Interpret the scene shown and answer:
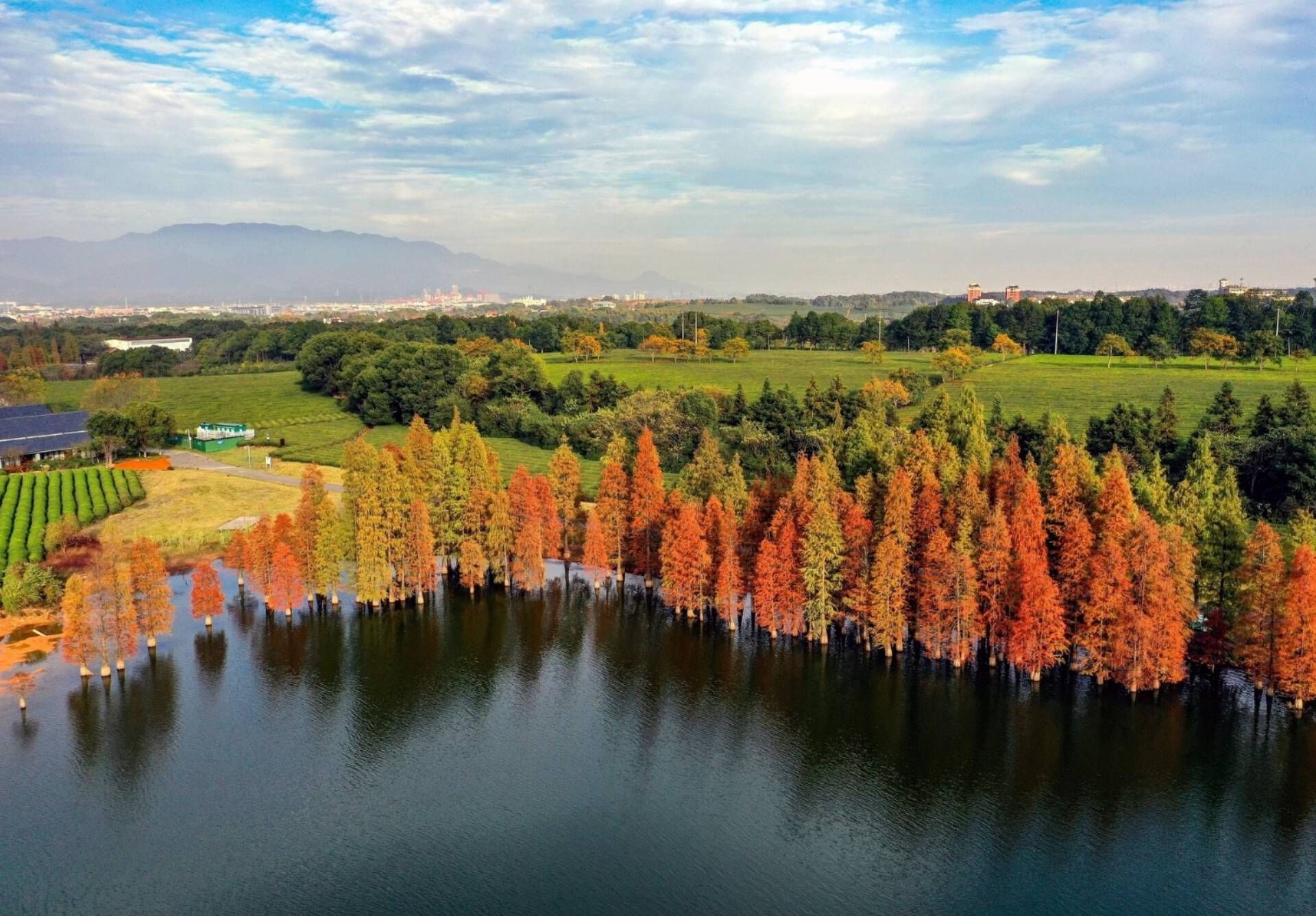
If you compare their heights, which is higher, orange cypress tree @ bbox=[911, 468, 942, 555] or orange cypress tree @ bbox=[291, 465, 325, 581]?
orange cypress tree @ bbox=[911, 468, 942, 555]

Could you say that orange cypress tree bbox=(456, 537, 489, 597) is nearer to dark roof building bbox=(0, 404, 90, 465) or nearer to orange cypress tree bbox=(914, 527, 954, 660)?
orange cypress tree bbox=(914, 527, 954, 660)

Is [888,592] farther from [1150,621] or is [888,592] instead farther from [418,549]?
[418,549]

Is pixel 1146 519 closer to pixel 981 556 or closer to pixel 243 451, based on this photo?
pixel 981 556

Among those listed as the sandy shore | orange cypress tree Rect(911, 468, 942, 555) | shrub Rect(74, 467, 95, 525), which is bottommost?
the sandy shore

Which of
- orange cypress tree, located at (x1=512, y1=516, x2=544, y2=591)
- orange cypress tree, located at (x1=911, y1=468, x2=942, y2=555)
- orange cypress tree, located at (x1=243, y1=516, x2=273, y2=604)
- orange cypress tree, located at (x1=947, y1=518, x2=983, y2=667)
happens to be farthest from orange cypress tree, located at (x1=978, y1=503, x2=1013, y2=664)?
orange cypress tree, located at (x1=243, y1=516, x2=273, y2=604)

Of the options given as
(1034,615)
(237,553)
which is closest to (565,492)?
(237,553)

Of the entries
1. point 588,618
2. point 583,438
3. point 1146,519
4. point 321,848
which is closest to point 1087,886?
point 1146,519
